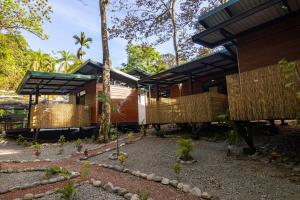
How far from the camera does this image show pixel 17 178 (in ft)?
19.7

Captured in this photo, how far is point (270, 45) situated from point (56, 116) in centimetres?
1224

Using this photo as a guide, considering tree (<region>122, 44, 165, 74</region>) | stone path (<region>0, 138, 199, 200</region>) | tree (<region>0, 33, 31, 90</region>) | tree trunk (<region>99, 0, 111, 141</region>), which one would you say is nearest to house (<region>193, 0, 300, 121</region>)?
stone path (<region>0, 138, 199, 200</region>)

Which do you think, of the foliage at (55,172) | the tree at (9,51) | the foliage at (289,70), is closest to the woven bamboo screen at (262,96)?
the foliage at (289,70)

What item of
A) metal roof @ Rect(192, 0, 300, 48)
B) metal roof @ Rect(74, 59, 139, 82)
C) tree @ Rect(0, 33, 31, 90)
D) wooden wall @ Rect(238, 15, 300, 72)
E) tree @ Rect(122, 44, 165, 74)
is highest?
tree @ Rect(122, 44, 165, 74)

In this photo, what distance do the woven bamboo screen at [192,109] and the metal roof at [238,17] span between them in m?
2.57

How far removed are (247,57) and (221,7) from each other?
2.48 meters

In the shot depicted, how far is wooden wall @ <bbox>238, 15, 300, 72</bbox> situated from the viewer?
710 cm

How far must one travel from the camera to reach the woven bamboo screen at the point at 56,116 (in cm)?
1274

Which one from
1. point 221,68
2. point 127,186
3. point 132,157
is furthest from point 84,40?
point 127,186

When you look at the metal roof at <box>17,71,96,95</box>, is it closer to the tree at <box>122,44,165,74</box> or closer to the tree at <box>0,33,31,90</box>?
the tree at <box>0,33,31,90</box>

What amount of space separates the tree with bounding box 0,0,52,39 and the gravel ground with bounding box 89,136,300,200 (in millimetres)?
12896

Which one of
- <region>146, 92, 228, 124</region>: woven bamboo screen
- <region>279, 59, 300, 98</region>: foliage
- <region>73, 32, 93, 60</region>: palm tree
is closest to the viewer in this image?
<region>279, 59, 300, 98</region>: foliage

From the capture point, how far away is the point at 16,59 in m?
19.1

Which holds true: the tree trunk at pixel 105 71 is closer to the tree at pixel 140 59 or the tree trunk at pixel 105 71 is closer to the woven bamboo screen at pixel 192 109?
the woven bamboo screen at pixel 192 109
